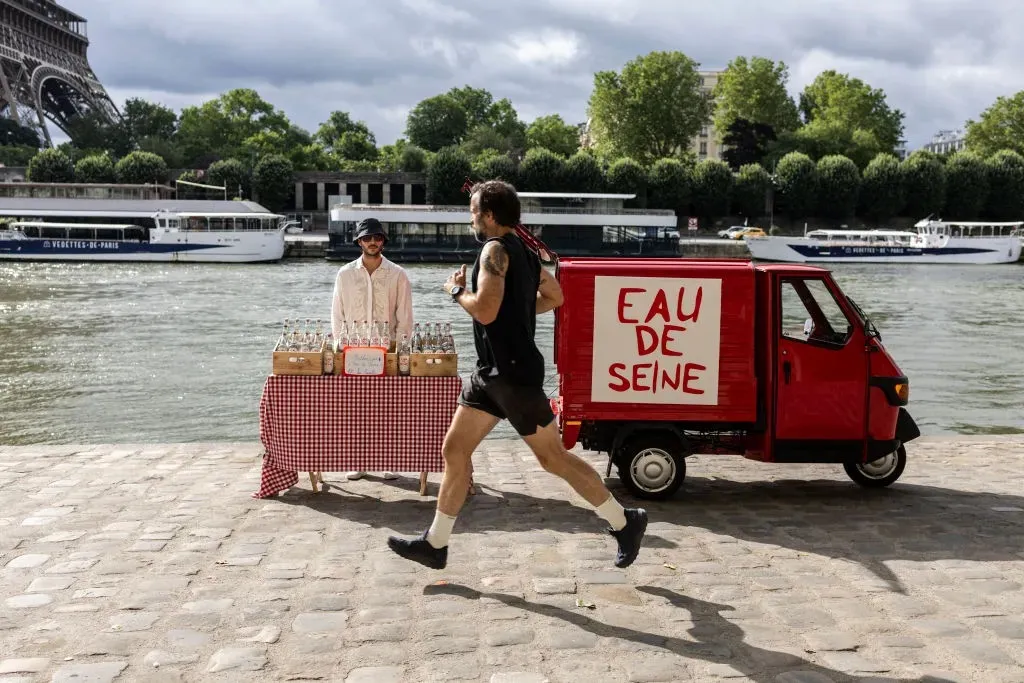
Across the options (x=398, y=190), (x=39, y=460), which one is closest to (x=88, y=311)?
(x=39, y=460)

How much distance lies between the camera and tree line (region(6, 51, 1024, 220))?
79.3m

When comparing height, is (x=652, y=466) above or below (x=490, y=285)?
below

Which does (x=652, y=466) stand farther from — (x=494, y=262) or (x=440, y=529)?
(x=494, y=262)

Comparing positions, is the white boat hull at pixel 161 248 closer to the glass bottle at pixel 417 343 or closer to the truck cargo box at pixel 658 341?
the glass bottle at pixel 417 343

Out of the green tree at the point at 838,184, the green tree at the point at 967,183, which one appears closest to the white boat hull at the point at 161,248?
the green tree at the point at 838,184

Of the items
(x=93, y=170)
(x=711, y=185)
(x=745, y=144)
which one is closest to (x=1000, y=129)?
(x=745, y=144)

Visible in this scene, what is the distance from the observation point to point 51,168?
8019 centimetres

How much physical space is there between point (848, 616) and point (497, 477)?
3197 mm

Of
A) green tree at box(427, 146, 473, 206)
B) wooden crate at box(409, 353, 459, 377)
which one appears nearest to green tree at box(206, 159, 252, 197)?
green tree at box(427, 146, 473, 206)

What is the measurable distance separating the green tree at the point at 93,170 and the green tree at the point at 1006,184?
6566 centimetres

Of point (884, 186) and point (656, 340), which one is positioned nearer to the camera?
point (656, 340)

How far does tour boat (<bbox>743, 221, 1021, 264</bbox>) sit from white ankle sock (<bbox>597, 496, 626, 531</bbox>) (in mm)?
56057

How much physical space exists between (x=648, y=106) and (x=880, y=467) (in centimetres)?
8729

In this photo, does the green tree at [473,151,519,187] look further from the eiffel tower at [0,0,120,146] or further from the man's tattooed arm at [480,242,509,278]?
the man's tattooed arm at [480,242,509,278]
